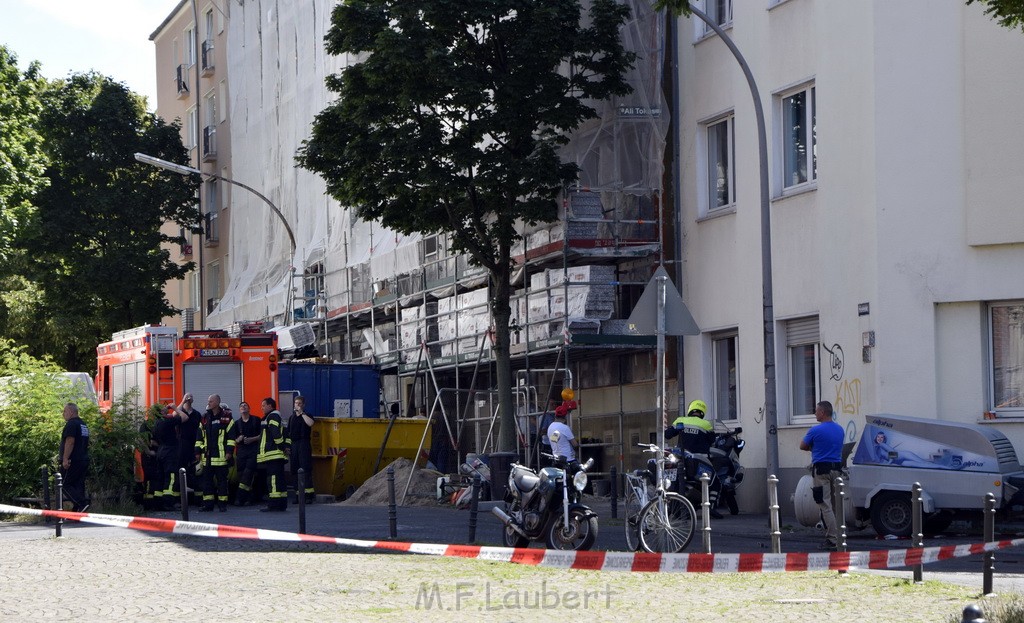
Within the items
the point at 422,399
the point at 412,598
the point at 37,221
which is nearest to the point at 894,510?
the point at 412,598

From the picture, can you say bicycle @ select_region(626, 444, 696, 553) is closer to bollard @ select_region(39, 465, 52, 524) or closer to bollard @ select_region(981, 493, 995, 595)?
bollard @ select_region(981, 493, 995, 595)

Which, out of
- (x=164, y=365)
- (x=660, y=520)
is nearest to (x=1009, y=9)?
(x=660, y=520)

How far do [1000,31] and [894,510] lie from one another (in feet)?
20.6

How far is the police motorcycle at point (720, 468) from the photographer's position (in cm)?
1862

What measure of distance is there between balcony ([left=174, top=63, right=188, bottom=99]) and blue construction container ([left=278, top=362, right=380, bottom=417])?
2516 centimetres

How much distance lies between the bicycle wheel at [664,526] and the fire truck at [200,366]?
42.2ft

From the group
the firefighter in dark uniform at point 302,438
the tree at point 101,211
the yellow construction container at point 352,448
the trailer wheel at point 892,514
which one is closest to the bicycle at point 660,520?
the trailer wheel at point 892,514

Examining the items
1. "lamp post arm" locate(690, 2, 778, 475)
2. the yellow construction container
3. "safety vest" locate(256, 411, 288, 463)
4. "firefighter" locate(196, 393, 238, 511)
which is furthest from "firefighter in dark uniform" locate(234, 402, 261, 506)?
"lamp post arm" locate(690, 2, 778, 475)

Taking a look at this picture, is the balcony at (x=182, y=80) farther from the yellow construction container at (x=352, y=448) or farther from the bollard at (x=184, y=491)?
the bollard at (x=184, y=491)

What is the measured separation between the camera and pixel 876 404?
18750mm

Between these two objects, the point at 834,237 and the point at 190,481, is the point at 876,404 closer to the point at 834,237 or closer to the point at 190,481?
the point at 834,237

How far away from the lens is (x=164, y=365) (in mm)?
25234

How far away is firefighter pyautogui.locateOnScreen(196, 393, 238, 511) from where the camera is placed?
2234 centimetres

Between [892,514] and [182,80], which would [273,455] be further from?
[182,80]
